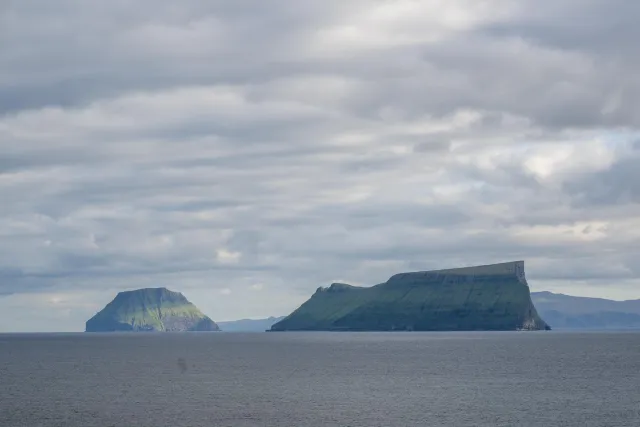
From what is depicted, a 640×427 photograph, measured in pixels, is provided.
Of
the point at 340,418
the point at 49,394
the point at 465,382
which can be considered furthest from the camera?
the point at 465,382

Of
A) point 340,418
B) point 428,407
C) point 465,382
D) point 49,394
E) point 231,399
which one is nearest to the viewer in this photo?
point 340,418

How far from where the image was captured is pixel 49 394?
16400 cm

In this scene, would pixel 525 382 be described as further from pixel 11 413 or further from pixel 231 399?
pixel 11 413

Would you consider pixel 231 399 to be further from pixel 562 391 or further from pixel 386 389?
pixel 562 391

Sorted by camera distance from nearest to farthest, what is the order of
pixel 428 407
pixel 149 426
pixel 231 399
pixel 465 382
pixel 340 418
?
1. pixel 149 426
2. pixel 340 418
3. pixel 428 407
4. pixel 231 399
5. pixel 465 382

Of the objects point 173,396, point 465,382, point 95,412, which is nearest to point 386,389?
point 465,382

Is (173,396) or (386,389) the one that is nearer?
(173,396)

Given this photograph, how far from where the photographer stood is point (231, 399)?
15262cm

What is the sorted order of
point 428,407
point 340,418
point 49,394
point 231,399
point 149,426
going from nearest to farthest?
point 149,426 < point 340,418 < point 428,407 < point 231,399 < point 49,394

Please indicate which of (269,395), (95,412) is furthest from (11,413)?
(269,395)

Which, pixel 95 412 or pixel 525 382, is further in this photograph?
pixel 525 382

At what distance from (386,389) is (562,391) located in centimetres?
3215

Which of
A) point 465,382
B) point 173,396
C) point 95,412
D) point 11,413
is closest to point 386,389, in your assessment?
point 465,382

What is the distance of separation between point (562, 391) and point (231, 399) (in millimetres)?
60478
